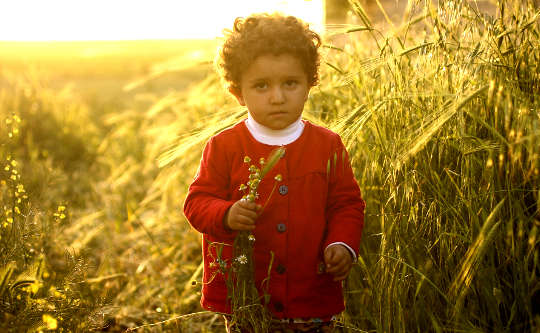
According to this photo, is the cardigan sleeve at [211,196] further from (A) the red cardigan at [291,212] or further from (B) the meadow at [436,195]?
(B) the meadow at [436,195]

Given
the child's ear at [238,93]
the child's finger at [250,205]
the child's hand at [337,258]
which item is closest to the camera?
the child's finger at [250,205]

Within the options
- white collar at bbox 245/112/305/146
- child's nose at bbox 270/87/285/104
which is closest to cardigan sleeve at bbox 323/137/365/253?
white collar at bbox 245/112/305/146

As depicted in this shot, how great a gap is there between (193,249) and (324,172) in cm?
164

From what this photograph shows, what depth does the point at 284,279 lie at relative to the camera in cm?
157

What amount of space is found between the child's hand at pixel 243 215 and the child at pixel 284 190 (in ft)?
0.17

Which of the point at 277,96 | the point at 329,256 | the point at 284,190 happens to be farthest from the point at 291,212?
the point at 277,96

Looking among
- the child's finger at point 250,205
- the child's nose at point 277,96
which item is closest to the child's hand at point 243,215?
the child's finger at point 250,205

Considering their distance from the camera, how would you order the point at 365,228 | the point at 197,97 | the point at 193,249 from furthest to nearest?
the point at 197,97 → the point at 193,249 → the point at 365,228

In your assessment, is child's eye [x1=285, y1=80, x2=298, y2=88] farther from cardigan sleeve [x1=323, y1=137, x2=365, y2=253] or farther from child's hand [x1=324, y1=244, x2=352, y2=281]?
child's hand [x1=324, y1=244, x2=352, y2=281]

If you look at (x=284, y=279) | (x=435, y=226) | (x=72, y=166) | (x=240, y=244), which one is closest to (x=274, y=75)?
(x=240, y=244)

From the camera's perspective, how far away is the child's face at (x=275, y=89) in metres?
1.55

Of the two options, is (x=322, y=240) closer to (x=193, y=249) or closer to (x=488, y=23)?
(x=488, y=23)

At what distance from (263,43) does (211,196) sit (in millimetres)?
499

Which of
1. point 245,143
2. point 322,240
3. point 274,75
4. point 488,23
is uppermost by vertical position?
point 488,23
